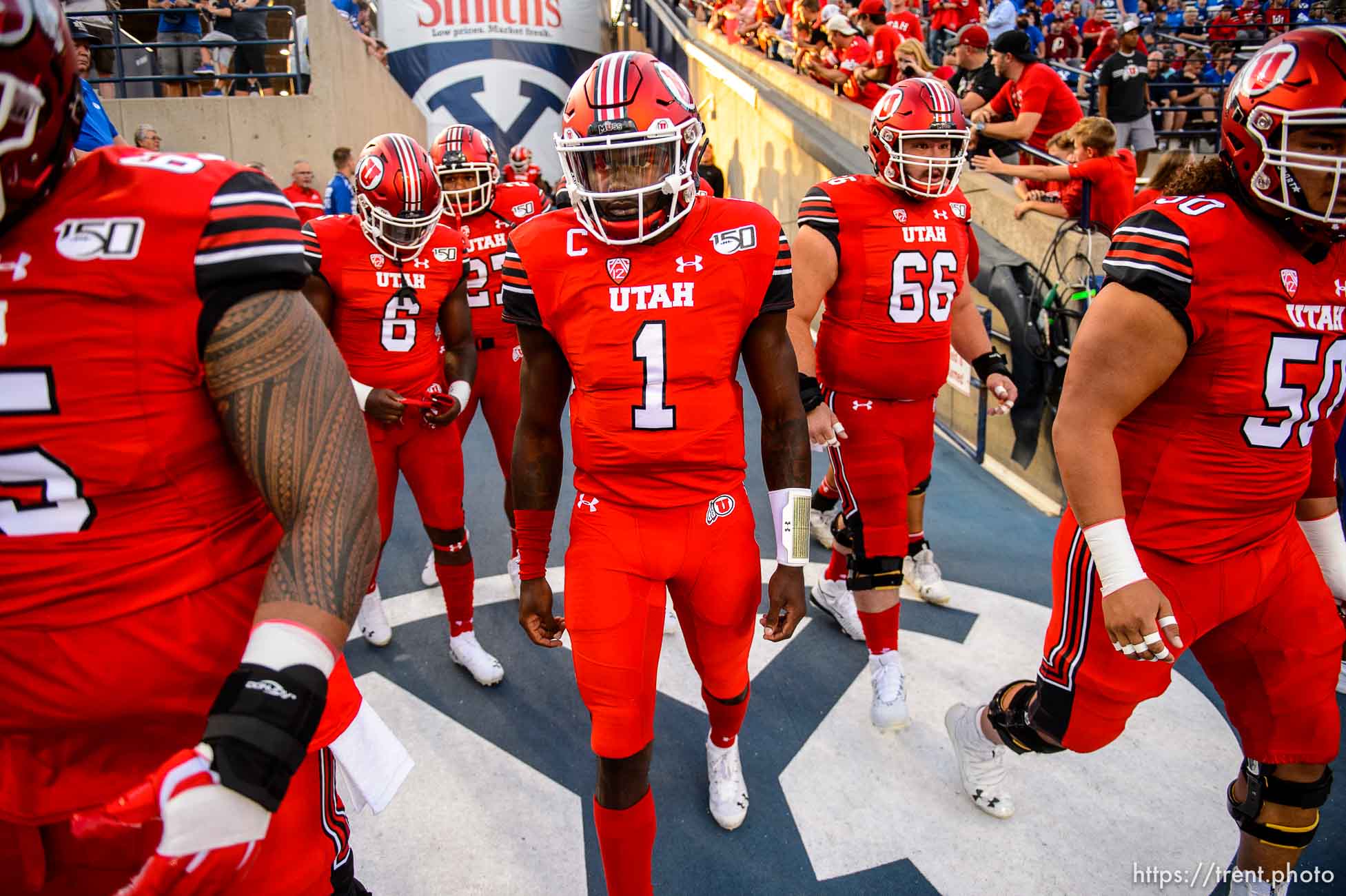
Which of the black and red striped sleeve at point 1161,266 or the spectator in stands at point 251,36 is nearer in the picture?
the black and red striped sleeve at point 1161,266

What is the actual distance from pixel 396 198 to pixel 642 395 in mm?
1949

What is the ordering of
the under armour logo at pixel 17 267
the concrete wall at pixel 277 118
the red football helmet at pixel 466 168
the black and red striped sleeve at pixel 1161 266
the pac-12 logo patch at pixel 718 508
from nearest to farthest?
the under armour logo at pixel 17 267 → the black and red striped sleeve at pixel 1161 266 → the pac-12 logo patch at pixel 718 508 → the red football helmet at pixel 466 168 → the concrete wall at pixel 277 118

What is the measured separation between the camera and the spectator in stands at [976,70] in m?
8.25

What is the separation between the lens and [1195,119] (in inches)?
440

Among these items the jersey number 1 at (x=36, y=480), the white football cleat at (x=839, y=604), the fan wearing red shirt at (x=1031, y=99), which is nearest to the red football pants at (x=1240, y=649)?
the white football cleat at (x=839, y=604)

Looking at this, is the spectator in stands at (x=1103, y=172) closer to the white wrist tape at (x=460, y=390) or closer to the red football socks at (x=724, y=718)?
the white wrist tape at (x=460, y=390)

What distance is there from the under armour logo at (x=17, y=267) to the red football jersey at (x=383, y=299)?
8.74ft

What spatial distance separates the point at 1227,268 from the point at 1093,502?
0.63 meters

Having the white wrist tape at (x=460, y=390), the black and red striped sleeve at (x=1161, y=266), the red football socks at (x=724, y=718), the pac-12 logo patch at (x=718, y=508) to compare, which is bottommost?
the red football socks at (x=724, y=718)

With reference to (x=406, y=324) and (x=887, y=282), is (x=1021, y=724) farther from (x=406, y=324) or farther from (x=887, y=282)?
(x=406, y=324)

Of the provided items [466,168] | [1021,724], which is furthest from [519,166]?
[1021,724]

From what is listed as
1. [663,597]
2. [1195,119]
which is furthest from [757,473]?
[1195,119]

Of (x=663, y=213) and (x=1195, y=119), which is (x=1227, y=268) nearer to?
(x=663, y=213)

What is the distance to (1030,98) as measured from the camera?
23.7ft
